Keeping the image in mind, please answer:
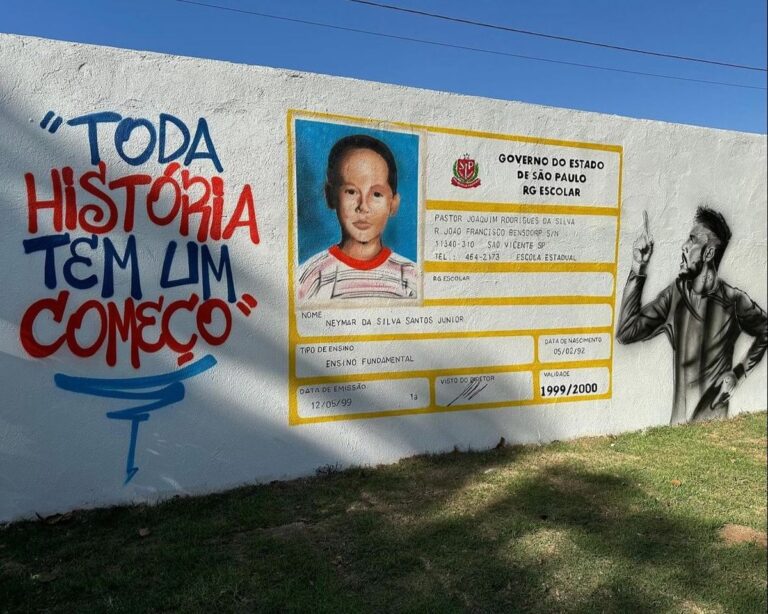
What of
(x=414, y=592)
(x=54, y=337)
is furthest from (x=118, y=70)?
(x=414, y=592)

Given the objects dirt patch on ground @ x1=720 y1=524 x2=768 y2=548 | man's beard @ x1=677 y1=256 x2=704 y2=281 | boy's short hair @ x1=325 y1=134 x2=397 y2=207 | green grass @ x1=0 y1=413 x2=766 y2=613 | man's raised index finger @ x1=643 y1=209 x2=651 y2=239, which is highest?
boy's short hair @ x1=325 y1=134 x2=397 y2=207

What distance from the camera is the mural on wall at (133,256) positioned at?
13.1ft

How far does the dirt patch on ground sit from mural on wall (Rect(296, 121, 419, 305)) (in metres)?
2.59

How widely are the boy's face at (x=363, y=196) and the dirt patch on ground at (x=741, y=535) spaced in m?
3.01

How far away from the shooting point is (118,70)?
13.5 ft

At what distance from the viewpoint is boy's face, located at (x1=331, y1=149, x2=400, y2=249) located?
4805 millimetres

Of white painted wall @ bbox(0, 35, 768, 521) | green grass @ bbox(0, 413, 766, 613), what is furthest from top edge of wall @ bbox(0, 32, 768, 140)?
green grass @ bbox(0, 413, 766, 613)

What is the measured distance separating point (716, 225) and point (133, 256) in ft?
17.7

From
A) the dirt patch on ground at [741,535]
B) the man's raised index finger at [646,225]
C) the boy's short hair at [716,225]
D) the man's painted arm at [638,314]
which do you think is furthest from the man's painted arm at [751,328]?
the dirt patch on ground at [741,535]

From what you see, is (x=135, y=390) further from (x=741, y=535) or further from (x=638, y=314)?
(x=638, y=314)

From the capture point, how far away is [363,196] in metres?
4.86

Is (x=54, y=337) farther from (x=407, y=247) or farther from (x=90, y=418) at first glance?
(x=407, y=247)

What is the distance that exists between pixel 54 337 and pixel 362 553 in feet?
7.49
